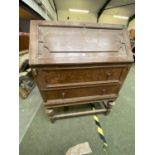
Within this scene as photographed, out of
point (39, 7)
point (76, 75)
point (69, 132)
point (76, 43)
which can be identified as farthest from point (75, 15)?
point (69, 132)

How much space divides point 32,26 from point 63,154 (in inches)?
51.0

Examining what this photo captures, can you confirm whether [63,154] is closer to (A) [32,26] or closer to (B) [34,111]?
(B) [34,111]

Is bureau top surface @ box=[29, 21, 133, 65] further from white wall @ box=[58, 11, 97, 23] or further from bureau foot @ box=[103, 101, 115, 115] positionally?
white wall @ box=[58, 11, 97, 23]

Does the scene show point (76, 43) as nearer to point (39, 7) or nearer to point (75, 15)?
point (39, 7)

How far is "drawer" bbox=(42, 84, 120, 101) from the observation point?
1167 millimetres

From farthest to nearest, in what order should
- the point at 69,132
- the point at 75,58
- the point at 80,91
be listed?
the point at 69,132
the point at 80,91
the point at 75,58

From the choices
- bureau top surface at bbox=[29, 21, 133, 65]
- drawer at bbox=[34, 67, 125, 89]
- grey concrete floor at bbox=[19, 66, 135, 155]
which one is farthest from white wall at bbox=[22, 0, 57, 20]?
grey concrete floor at bbox=[19, 66, 135, 155]

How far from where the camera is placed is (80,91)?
1248 mm

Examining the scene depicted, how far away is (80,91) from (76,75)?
9.3 inches

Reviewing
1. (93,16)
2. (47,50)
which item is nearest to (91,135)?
(47,50)

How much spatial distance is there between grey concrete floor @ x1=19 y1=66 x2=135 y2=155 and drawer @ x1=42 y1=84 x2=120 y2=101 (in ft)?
1.55

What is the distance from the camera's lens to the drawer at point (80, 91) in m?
1.17

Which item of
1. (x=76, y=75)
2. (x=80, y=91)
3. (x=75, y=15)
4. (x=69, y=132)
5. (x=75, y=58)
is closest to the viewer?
(x=75, y=58)

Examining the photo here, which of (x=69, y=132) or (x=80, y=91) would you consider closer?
(x=80, y=91)
